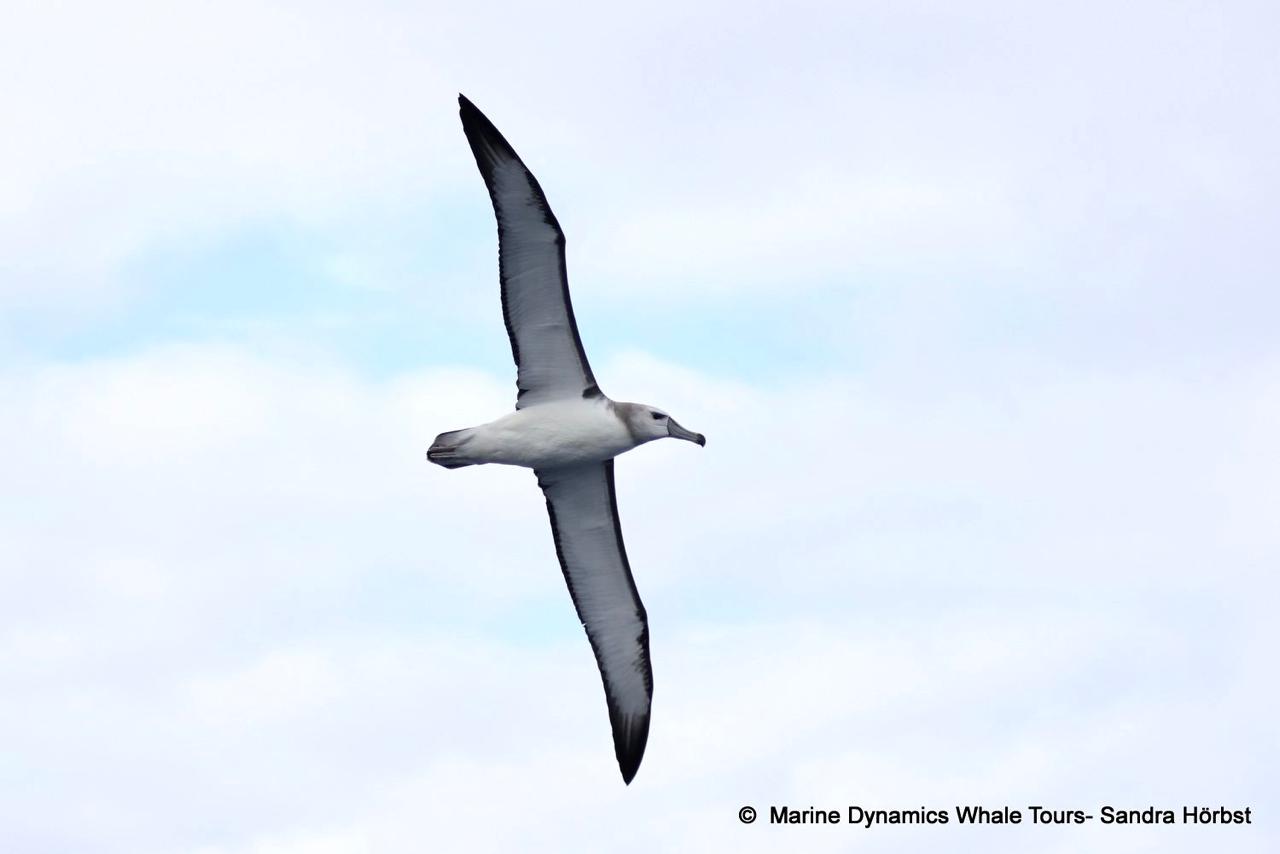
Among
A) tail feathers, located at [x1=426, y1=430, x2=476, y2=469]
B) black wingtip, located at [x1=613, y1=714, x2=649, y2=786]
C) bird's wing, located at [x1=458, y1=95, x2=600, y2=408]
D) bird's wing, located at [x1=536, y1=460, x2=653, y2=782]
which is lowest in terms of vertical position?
black wingtip, located at [x1=613, y1=714, x2=649, y2=786]

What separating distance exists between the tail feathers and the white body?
1.3 inches

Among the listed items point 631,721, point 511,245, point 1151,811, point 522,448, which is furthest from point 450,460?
point 1151,811

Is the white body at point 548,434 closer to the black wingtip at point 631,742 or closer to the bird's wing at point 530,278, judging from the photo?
the bird's wing at point 530,278

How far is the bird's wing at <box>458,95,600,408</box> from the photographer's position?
2459cm

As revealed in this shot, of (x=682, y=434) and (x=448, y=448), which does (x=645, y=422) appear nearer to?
(x=682, y=434)

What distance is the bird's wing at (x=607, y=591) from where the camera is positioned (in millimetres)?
27094

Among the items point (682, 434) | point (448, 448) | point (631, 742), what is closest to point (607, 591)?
point (631, 742)

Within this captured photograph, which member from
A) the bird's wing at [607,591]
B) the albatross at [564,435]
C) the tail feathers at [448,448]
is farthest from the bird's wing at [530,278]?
the bird's wing at [607,591]

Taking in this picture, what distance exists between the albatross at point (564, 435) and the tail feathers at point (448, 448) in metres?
0.01

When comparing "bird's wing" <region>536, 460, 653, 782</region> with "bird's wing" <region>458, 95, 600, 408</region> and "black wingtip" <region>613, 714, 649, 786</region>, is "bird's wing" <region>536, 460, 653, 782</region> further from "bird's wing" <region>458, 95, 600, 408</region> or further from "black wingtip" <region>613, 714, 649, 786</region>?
"bird's wing" <region>458, 95, 600, 408</region>

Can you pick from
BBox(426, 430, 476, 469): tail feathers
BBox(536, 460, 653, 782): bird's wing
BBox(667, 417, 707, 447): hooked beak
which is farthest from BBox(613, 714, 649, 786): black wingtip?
BBox(426, 430, 476, 469): tail feathers

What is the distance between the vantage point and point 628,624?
92.1ft

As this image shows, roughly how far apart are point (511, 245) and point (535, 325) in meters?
1.26

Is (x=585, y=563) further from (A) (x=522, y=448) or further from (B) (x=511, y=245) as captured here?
(B) (x=511, y=245)
